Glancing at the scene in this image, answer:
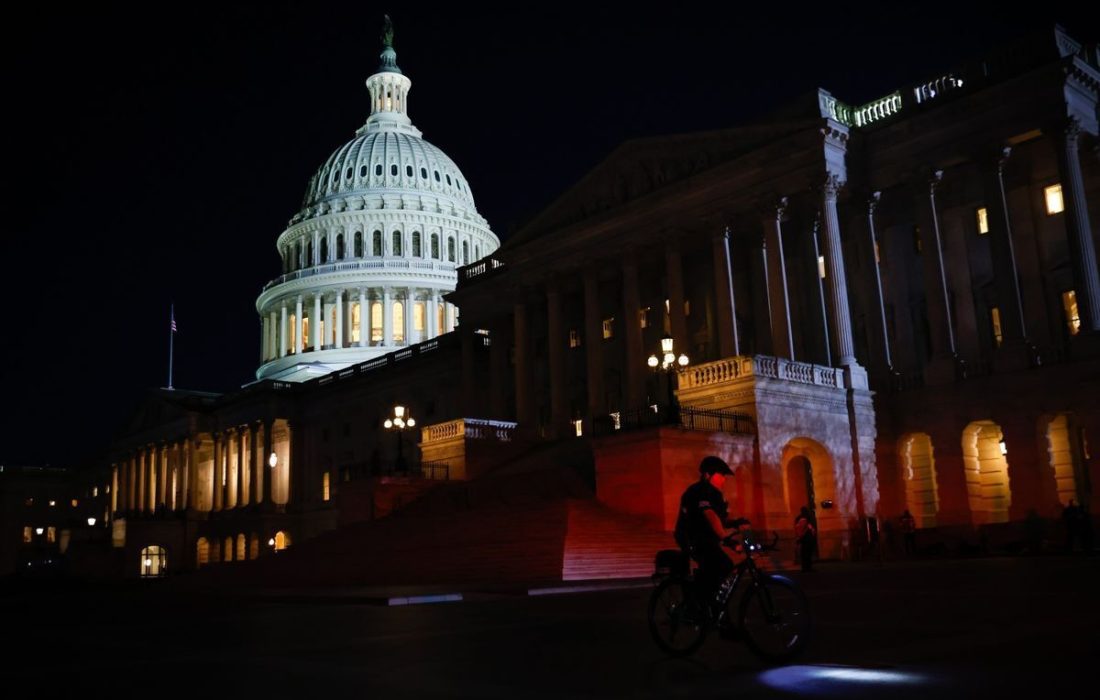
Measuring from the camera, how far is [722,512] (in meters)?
10.8

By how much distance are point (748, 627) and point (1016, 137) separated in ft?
118

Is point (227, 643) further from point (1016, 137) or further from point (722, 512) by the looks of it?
point (1016, 137)

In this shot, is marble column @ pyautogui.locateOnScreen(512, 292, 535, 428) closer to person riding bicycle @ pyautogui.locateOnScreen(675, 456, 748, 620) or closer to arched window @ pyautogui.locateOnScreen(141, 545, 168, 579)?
arched window @ pyautogui.locateOnScreen(141, 545, 168, 579)

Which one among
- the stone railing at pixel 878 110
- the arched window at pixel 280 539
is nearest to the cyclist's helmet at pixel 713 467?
the stone railing at pixel 878 110

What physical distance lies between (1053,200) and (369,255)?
89.0 metres

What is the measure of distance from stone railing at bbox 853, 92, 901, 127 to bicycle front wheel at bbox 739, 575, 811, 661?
38.7 m

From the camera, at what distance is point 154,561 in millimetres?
91062

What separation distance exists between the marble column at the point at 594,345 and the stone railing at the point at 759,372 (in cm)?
1363

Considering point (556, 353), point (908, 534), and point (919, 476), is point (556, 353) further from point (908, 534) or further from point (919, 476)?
point (908, 534)

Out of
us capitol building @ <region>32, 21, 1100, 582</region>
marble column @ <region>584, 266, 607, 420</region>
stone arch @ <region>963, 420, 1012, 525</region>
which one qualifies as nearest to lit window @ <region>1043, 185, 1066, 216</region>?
us capitol building @ <region>32, 21, 1100, 582</region>

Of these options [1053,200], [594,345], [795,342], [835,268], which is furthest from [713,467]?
[594,345]

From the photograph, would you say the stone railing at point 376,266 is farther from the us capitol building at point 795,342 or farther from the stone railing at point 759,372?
the stone railing at point 759,372

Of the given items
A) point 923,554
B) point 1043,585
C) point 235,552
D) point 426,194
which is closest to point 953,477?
point 923,554

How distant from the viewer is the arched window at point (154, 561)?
89.4 meters
